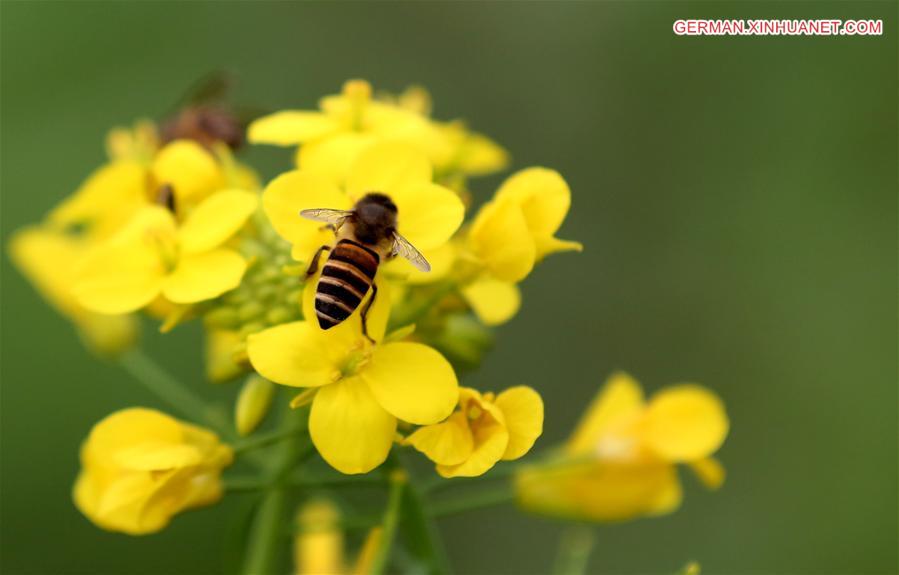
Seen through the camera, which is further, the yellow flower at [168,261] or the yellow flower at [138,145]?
the yellow flower at [138,145]

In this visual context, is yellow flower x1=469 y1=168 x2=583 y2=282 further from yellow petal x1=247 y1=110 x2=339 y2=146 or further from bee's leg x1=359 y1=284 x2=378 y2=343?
yellow petal x1=247 y1=110 x2=339 y2=146

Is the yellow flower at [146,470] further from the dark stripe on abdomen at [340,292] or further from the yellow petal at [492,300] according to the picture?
→ the yellow petal at [492,300]

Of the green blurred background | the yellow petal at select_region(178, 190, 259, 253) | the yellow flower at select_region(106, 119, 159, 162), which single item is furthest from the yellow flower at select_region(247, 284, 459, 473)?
the green blurred background

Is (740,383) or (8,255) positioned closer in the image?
(8,255)

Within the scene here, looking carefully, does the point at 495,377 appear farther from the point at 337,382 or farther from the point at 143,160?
the point at 337,382

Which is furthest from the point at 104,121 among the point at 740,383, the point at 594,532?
the point at 740,383

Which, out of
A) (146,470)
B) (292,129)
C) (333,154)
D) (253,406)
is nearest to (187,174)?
(292,129)

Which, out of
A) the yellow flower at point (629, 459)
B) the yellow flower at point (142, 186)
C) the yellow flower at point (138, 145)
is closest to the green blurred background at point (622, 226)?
the yellow flower at point (138, 145)
